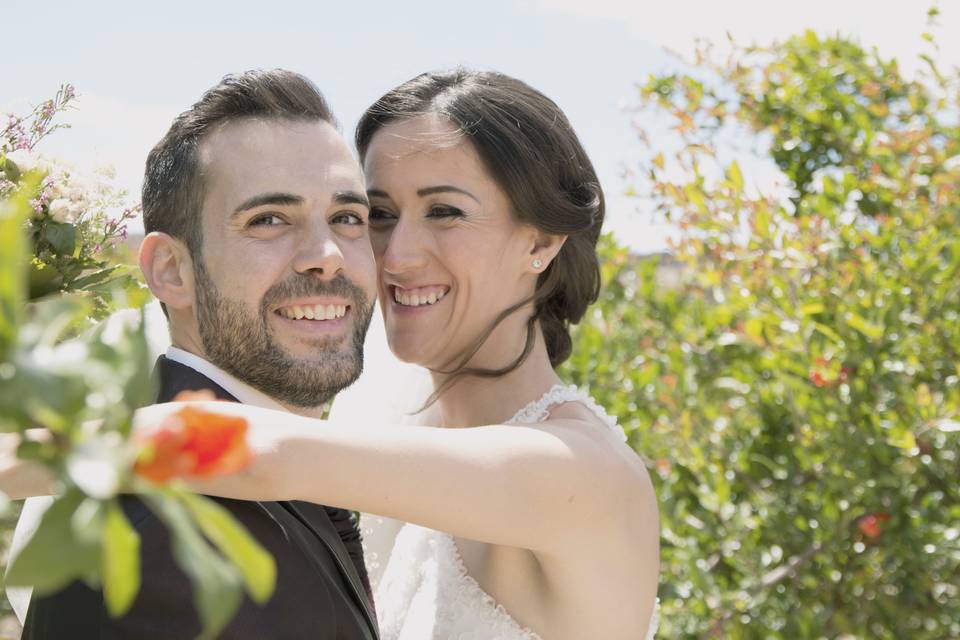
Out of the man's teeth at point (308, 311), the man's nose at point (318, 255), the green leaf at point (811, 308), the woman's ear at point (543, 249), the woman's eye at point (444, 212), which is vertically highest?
the man's nose at point (318, 255)

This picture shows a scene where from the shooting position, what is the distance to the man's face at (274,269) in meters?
2.35

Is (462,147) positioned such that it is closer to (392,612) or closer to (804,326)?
(392,612)

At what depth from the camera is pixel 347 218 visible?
2557mm

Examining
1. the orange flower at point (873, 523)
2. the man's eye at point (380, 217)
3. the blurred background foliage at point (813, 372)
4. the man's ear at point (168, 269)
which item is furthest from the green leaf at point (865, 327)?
the man's ear at point (168, 269)

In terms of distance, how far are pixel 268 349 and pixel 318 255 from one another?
0.25 metres

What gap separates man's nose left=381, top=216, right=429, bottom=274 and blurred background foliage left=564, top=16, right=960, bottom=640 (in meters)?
1.97

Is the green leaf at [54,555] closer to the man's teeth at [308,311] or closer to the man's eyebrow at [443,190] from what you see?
the man's teeth at [308,311]

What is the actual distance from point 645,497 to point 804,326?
6.21ft

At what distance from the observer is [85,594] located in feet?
5.84

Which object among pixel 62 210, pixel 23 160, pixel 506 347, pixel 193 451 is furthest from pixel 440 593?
pixel 193 451

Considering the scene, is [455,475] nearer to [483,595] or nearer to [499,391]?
[483,595]

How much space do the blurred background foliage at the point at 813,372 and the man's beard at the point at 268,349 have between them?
238cm

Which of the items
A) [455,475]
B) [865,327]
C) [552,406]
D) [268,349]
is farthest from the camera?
[865,327]

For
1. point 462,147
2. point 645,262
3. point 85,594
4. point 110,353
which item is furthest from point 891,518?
point 110,353
